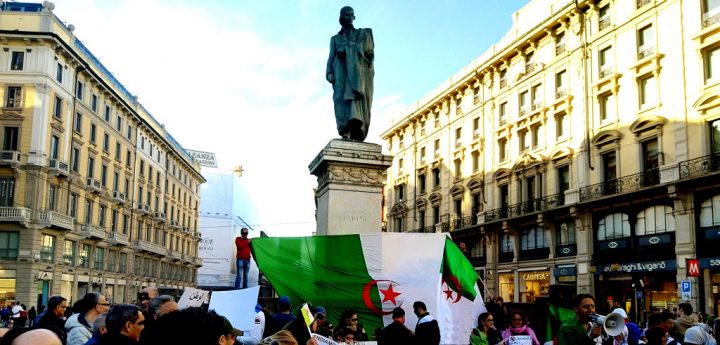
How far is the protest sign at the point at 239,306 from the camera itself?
333 inches

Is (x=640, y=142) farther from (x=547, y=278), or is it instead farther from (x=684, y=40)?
(x=547, y=278)

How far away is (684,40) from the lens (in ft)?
103

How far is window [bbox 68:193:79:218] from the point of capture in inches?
1902

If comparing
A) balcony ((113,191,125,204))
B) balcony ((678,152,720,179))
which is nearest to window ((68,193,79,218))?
balcony ((113,191,125,204))

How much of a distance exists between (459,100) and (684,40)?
2323 centimetres

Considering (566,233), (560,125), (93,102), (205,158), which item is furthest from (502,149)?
(205,158)

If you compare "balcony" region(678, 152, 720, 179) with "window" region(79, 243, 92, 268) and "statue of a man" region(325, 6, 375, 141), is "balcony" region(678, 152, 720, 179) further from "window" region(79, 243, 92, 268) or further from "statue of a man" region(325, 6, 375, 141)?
"window" region(79, 243, 92, 268)

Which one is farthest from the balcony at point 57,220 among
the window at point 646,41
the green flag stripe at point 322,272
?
the green flag stripe at point 322,272

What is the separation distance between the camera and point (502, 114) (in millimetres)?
47062

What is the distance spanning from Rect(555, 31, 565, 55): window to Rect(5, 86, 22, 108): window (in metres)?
33.3

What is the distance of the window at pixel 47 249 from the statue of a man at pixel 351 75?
122 ft

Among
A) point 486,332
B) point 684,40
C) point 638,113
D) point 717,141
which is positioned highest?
point 684,40

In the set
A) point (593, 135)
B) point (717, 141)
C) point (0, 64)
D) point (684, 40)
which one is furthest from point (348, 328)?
point (0, 64)

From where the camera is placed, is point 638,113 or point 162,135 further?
point 162,135
